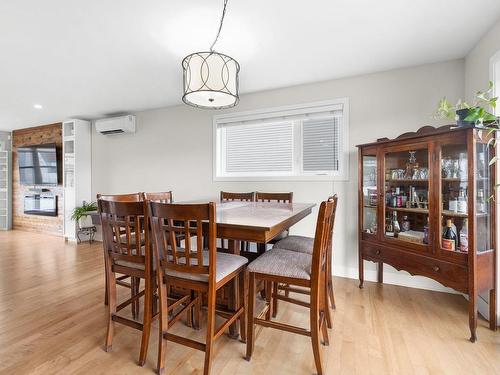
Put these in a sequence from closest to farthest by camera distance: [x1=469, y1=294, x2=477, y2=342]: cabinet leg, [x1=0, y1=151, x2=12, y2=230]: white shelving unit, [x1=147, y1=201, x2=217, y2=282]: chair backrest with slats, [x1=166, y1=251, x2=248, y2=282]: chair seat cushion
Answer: [x1=147, y1=201, x2=217, y2=282]: chair backrest with slats
[x1=166, y1=251, x2=248, y2=282]: chair seat cushion
[x1=469, y1=294, x2=477, y2=342]: cabinet leg
[x1=0, y1=151, x2=12, y2=230]: white shelving unit

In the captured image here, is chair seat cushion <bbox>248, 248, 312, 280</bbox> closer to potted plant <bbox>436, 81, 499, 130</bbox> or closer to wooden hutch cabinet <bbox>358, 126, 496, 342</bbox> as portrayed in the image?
wooden hutch cabinet <bbox>358, 126, 496, 342</bbox>

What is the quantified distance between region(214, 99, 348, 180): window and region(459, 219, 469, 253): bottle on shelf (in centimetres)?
122

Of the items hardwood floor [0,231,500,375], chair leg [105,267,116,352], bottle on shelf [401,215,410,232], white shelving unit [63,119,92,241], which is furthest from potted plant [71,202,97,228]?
bottle on shelf [401,215,410,232]

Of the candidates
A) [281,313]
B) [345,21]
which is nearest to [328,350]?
[281,313]

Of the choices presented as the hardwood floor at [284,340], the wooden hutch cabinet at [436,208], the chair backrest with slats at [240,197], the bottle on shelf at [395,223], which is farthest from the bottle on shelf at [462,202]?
the chair backrest with slats at [240,197]

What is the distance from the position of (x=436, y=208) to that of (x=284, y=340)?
5.15 feet

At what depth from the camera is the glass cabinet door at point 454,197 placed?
192cm

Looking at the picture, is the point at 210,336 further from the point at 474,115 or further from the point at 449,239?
the point at 474,115

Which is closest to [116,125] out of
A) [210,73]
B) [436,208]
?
[210,73]

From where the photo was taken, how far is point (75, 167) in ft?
15.2

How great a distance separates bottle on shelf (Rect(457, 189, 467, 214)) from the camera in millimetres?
1939

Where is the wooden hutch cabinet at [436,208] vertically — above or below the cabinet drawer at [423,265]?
above

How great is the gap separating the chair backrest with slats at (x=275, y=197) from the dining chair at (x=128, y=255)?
1.60 m

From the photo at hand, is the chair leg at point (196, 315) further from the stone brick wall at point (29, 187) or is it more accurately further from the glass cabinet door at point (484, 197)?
the stone brick wall at point (29, 187)
